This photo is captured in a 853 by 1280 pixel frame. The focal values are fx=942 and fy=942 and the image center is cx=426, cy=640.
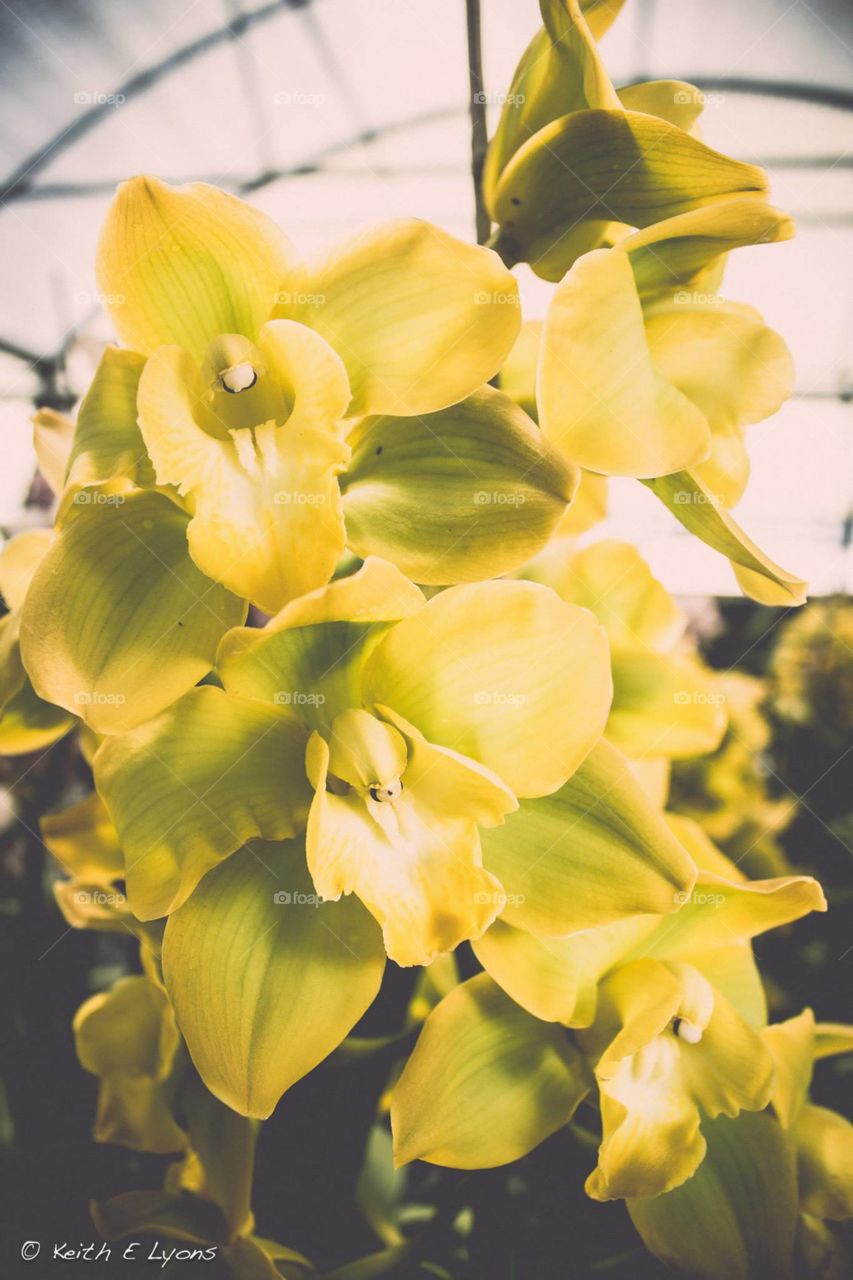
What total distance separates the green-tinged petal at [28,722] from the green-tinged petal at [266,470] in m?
0.26

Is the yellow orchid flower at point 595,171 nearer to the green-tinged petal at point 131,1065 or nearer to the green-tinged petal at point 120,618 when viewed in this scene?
the green-tinged petal at point 120,618

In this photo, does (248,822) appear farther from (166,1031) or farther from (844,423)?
(844,423)

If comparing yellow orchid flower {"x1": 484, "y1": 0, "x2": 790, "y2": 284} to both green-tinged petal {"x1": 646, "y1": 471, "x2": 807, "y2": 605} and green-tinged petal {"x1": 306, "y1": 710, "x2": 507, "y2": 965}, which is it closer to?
green-tinged petal {"x1": 646, "y1": 471, "x2": 807, "y2": 605}

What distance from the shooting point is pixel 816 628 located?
1.38 metres

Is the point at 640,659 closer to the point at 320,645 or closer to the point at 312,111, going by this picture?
the point at 320,645

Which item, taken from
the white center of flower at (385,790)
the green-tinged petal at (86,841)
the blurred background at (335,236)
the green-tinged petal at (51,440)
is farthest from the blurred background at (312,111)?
the white center of flower at (385,790)

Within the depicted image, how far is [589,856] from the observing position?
52 cm

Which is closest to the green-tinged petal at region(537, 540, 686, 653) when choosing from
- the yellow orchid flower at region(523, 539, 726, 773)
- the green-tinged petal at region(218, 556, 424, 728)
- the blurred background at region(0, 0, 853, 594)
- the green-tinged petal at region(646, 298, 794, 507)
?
the yellow orchid flower at region(523, 539, 726, 773)

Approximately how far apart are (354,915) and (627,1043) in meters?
0.17

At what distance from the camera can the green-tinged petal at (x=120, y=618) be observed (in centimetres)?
47

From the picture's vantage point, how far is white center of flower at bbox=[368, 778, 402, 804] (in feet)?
1.53

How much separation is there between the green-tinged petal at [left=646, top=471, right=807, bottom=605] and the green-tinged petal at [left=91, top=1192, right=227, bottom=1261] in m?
0.55

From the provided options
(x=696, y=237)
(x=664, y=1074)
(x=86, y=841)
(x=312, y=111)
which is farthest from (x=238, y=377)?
(x=312, y=111)

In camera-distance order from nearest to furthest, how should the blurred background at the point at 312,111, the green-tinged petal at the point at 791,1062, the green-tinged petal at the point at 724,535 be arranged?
the green-tinged petal at the point at 724,535 < the green-tinged petal at the point at 791,1062 < the blurred background at the point at 312,111
